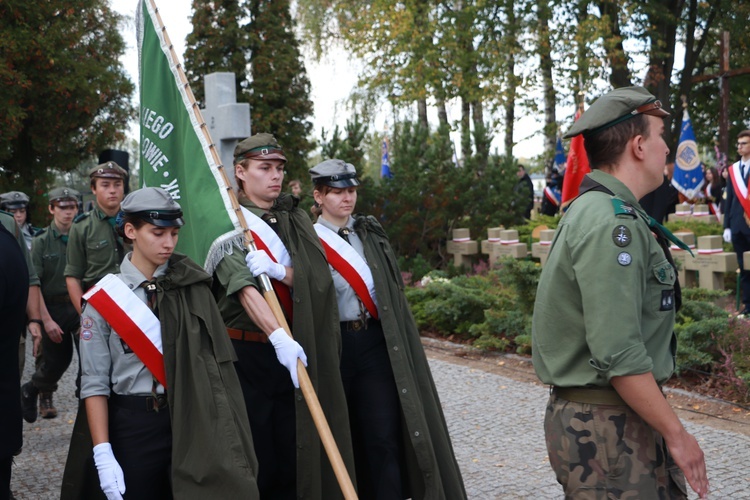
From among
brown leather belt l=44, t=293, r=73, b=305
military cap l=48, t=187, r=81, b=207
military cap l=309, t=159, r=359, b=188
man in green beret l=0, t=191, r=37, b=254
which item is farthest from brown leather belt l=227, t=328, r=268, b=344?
man in green beret l=0, t=191, r=37, b=254

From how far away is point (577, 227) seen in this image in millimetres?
2666

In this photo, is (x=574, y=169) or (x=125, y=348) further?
(x=574, y=169)

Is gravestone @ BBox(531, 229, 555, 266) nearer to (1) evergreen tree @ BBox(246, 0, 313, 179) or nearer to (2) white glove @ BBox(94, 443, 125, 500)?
(2) white glove @ BBox(94, 443, 125, 500)

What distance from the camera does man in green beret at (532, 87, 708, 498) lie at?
2543mm

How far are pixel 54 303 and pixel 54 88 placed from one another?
9145 mm

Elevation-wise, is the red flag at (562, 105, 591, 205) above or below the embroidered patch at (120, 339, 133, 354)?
above

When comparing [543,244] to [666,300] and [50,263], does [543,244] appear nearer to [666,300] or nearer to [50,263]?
Answer: [50,263]

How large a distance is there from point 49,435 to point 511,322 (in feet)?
14.9

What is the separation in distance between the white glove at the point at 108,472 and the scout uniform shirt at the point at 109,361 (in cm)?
22

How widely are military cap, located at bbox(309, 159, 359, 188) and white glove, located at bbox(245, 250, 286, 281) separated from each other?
60 cm

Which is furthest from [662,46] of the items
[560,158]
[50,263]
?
[50,263]

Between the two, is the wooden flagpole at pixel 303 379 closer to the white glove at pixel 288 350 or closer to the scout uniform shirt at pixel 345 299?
the white glove at pixel 288 350

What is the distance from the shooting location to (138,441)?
11.6 feet

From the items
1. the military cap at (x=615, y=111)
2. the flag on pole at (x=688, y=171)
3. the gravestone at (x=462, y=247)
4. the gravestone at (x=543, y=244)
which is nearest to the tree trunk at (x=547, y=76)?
the flag on pole at (x=688, y=171)
